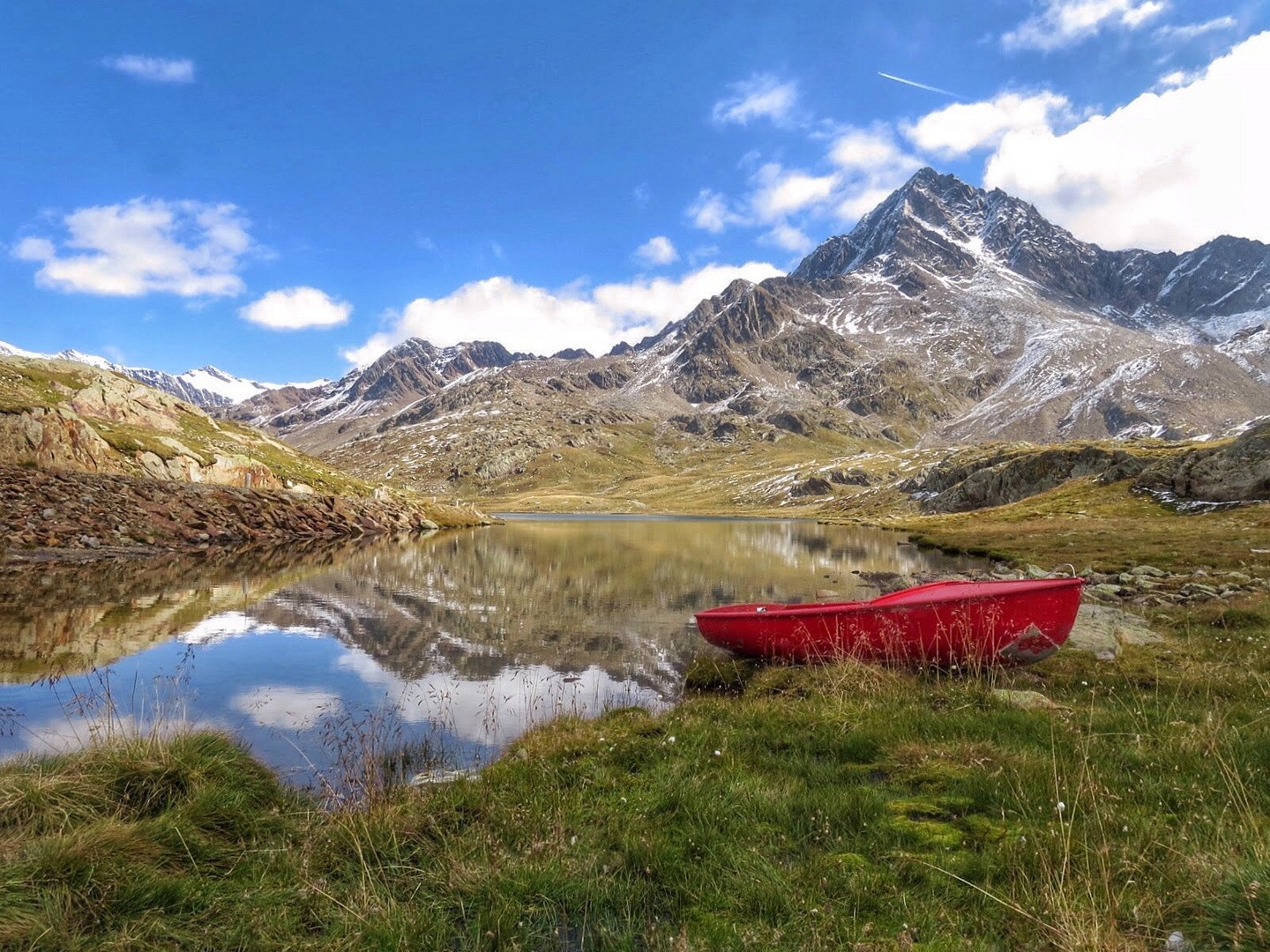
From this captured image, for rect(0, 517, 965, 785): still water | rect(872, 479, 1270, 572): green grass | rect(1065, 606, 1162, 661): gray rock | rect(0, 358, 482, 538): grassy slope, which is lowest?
rect(872, 479, 1270, 572): green grass

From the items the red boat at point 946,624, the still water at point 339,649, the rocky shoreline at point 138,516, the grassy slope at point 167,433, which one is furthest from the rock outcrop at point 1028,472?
the grassy slope at point 167,433

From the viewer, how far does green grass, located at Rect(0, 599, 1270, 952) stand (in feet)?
14.9

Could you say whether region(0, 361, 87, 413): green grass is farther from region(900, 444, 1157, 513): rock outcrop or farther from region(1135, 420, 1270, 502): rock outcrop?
region(900, 444, 1157, 513): rock outcrop

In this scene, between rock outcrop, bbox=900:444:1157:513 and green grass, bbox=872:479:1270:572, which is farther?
rock outcrop, bbox=900:444:1157:513

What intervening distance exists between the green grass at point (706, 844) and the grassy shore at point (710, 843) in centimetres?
3

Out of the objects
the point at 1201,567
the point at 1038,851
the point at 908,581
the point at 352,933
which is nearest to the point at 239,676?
the point at 352,933

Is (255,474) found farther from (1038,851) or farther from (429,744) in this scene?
(1038,851)

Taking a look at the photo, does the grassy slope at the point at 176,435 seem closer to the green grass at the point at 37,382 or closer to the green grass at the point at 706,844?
the green grass at the point at 37,382

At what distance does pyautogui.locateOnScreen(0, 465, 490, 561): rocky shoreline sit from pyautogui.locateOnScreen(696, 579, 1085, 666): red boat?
4051 cm

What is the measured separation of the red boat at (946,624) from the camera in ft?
43.9

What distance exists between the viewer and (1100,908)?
449 cm

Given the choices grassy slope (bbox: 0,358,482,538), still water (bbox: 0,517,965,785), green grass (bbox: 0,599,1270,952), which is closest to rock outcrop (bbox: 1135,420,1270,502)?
still water (bbox: 0,517,965,785)

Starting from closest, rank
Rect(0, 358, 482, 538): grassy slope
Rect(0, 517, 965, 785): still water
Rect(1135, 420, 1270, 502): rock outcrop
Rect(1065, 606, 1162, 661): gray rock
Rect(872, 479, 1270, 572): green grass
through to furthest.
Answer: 1. Rect(0, 517, 965, 785): still water
2. Rect(1065, 606, 1162, 661): gray rock
3. Rect(872, 479, 1270, 572): green grass
4. Rect(0, 358, 482, 538): grassy slope
5. Rect(1135, 420, 1270, 502): rock outcrop

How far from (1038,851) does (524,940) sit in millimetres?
4259
